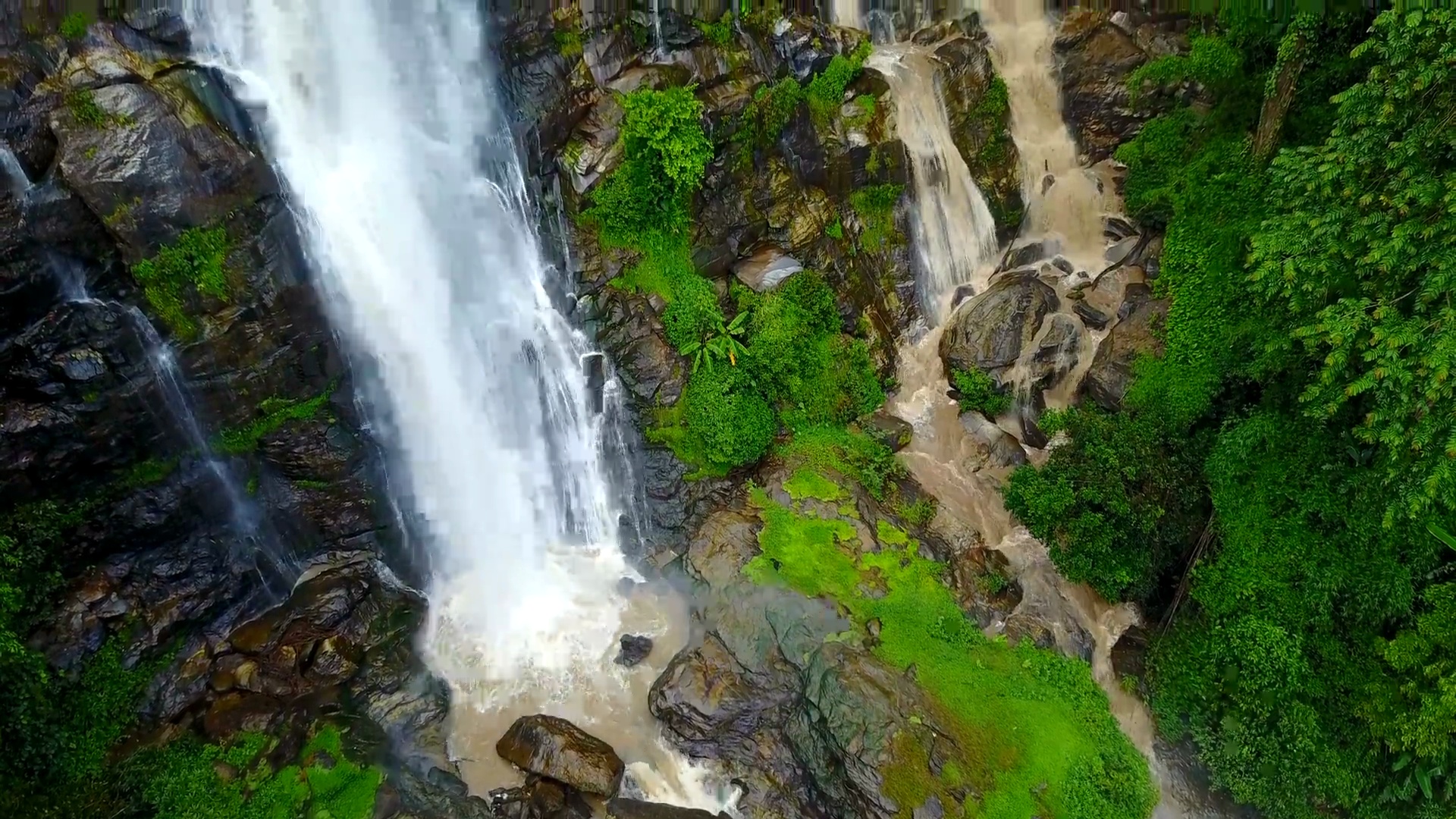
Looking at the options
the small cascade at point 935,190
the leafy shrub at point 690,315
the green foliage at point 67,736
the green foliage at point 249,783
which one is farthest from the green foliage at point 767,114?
the green foliage at point 67,736

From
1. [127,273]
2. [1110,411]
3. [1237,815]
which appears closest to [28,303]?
[127,273]

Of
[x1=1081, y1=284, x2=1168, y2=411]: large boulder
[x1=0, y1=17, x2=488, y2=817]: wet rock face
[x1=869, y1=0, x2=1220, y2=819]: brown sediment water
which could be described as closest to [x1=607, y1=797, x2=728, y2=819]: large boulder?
[x1=0, y1=17, x2=488, y2=817]: wet rock face

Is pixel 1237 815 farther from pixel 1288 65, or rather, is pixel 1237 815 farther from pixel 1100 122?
pixel 1100 122

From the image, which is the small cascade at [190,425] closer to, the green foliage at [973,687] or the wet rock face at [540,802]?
the wet rock face at [540,802]

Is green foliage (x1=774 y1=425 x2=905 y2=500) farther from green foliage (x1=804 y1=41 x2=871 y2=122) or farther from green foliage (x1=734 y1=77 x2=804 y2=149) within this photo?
green foliage (x1=804 y1=41 x2=871 y2=122)

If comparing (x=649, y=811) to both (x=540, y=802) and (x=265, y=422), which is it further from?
(x=265, y=422)

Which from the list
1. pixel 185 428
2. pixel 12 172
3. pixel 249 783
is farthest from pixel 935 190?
pixel 249 783

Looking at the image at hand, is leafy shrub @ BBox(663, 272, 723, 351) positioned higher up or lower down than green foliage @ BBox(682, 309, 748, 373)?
higher up
